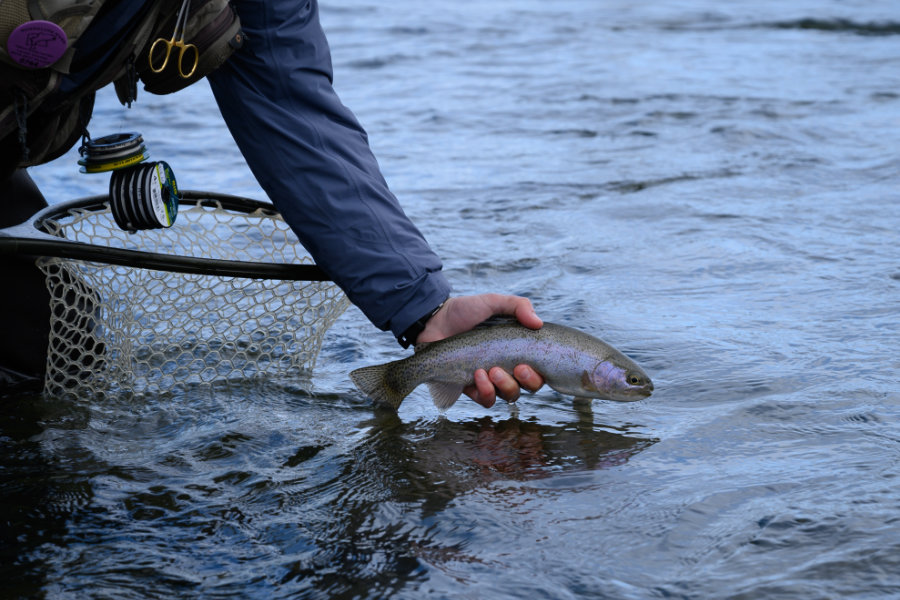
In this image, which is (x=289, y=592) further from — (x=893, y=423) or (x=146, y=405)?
(x=893, y=423)

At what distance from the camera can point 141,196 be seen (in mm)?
3441

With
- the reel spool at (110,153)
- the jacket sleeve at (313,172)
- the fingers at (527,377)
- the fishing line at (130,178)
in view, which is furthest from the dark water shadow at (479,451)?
the reel spool at (110,153)

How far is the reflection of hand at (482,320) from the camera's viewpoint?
129 inches

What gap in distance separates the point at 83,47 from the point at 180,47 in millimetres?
282

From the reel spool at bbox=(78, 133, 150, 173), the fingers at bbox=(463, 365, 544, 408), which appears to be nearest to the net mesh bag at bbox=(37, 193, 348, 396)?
the reel spool at bbox=(78, 133, 150, 173)

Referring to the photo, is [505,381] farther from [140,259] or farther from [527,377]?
[140,259]

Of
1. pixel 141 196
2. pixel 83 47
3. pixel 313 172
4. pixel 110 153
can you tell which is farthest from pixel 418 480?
pixel 83 47

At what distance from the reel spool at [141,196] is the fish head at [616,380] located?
4.86ft

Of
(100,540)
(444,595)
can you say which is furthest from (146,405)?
(444,595)

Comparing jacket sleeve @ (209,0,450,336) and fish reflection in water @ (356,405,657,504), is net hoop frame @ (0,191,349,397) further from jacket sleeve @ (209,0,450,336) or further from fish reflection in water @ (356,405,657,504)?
fish reflection in water @ (356,405,657,504)

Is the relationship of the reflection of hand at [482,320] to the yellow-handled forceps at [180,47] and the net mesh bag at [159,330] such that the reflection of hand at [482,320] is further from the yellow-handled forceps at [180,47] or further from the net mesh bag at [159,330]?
the yellow-handled forceps at [180,47]

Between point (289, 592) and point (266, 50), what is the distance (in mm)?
1696

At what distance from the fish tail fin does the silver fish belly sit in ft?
0.43

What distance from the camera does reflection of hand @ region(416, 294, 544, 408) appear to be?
327 centimetres
